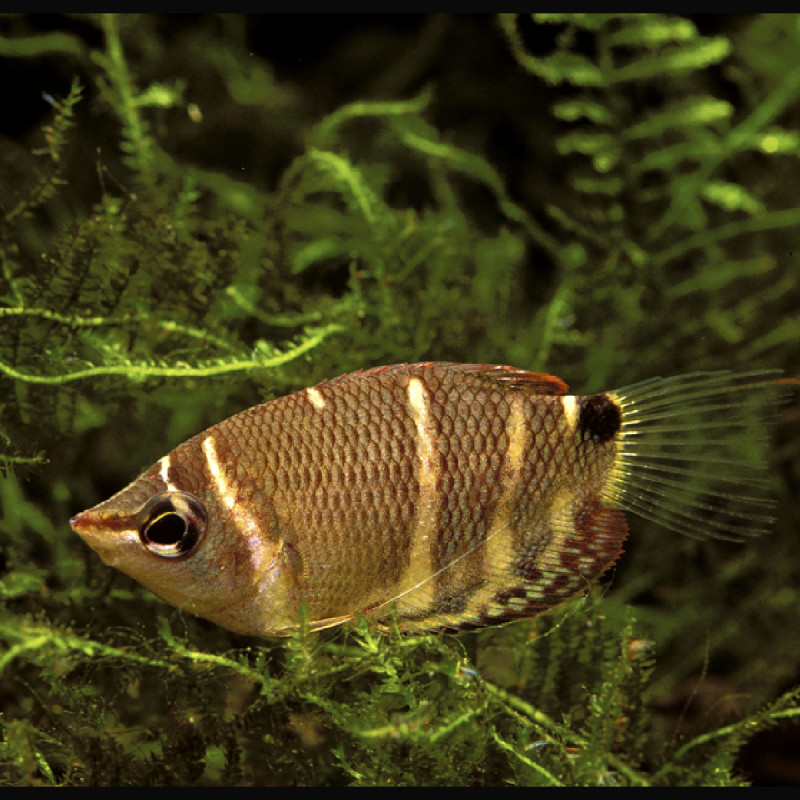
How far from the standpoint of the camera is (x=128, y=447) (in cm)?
351

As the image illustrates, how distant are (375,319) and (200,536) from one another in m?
1.50

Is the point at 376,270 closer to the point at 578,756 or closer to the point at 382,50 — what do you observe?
the point at 578,756

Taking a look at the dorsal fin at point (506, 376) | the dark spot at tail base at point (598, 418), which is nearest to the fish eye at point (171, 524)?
the dorsal fin at point (506, 376)

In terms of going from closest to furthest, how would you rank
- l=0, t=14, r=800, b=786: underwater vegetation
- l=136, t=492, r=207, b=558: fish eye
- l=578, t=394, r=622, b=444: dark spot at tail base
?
l=136, t=492, r=207, b=558: fish eye
l=578, t=394, r=622, b=444: dark spot at tail base
l=0, t=14, r=800, b=786: underwater vegetation

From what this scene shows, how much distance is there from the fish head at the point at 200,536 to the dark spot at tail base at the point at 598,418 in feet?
2.92

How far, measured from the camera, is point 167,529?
188 centimetres

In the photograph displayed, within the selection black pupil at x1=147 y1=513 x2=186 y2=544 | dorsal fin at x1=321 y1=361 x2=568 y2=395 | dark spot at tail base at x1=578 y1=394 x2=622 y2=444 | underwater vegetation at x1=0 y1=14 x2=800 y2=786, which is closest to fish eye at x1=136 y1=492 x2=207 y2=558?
black pupil at x1=147 y1=513 x2=186 y2=544

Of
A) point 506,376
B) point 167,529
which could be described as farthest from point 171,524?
point 506,376

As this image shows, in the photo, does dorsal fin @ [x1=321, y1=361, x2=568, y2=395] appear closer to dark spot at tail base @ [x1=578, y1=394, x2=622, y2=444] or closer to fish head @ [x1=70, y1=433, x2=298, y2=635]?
dark spot at tail base @ [x1=578, y1=394, x2=622, y2=444]

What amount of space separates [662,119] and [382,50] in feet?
9.02

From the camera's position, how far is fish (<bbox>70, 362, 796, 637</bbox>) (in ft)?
6.24

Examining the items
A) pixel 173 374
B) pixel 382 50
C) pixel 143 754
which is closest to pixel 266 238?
pixel 173 374

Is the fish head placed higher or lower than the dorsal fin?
lower

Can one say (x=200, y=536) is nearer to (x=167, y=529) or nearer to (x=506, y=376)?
(x=167, y=529)
